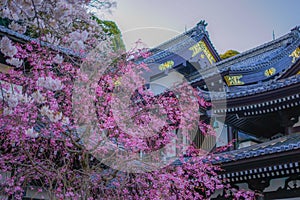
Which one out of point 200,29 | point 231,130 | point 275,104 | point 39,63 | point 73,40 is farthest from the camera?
point 200,29

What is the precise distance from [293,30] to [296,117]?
24.2 feet

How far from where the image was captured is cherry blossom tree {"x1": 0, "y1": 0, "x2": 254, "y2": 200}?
671 cm

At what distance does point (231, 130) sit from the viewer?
11758mm

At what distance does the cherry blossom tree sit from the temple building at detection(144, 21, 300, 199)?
2.35 ft

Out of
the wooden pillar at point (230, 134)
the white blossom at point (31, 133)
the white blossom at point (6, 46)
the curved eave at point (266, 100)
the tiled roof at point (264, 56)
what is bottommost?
the white blossom at point (31, 133)

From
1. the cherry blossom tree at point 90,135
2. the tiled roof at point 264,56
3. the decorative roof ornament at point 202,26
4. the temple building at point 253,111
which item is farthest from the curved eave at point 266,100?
the decorative roof ornament at point 202,26

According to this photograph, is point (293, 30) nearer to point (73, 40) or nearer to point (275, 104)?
point (275, 104)

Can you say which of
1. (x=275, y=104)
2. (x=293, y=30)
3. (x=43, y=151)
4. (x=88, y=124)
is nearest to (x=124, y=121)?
(x=88, y=124)

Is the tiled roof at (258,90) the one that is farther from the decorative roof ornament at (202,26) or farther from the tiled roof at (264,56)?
the decorative roof ornament at (202,26)

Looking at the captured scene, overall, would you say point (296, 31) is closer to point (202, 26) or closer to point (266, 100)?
point (202, 26)

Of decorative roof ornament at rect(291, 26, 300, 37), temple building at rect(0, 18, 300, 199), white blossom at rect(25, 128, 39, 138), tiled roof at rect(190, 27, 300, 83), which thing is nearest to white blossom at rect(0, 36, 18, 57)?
white blossom at rect(25, 128, 39, 138)

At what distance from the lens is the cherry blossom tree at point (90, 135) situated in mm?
6715

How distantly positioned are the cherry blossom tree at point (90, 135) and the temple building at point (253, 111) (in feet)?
2.35

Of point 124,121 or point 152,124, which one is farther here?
point 152,124
